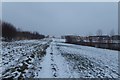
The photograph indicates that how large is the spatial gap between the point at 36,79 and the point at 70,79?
1.52 meters

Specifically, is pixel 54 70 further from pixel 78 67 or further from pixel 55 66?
pixel 78 67

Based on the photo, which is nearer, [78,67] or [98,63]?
[78,67]

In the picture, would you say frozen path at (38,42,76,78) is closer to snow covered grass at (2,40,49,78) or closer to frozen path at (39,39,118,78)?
frozen path at (39,39,118,78)

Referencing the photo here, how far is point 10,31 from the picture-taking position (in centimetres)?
8356

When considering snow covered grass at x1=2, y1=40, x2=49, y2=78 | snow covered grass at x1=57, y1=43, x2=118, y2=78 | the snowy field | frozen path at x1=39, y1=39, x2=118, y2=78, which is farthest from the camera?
snow covered grass at x1=57, y1=43, x2=118, y2=78

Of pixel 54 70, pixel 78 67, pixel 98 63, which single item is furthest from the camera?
pixel 98 63

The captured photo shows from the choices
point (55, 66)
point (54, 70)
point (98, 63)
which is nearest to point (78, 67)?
point (55, 66)

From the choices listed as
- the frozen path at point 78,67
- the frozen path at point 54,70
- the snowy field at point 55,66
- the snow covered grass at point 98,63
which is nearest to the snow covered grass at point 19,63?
the snowy field at point 55,66

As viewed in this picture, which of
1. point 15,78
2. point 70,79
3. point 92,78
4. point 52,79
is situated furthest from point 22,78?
point 92,78

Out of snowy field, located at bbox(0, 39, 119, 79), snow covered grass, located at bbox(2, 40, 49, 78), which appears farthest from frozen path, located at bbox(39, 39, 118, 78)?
snow covered grass, located at bbox(2, 40, 49, 78)

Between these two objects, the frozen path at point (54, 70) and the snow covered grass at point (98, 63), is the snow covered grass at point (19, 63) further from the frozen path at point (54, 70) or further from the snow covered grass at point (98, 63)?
the snow covered grass at point (98, 63)

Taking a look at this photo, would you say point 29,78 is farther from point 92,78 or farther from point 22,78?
point 92,78

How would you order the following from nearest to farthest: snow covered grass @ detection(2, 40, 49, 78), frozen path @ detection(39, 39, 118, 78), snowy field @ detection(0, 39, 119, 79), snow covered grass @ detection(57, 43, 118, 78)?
1. snow covered grass @ detection(2, 40, 49, 78)
2. snowy field @ detection(0, 39, 119, 79)
3. frozen path @ detection(39, 39, 118, 78)
4. snow covered grass @ detection(57, 43, 118, 78)

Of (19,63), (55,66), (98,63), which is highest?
(19,63)
